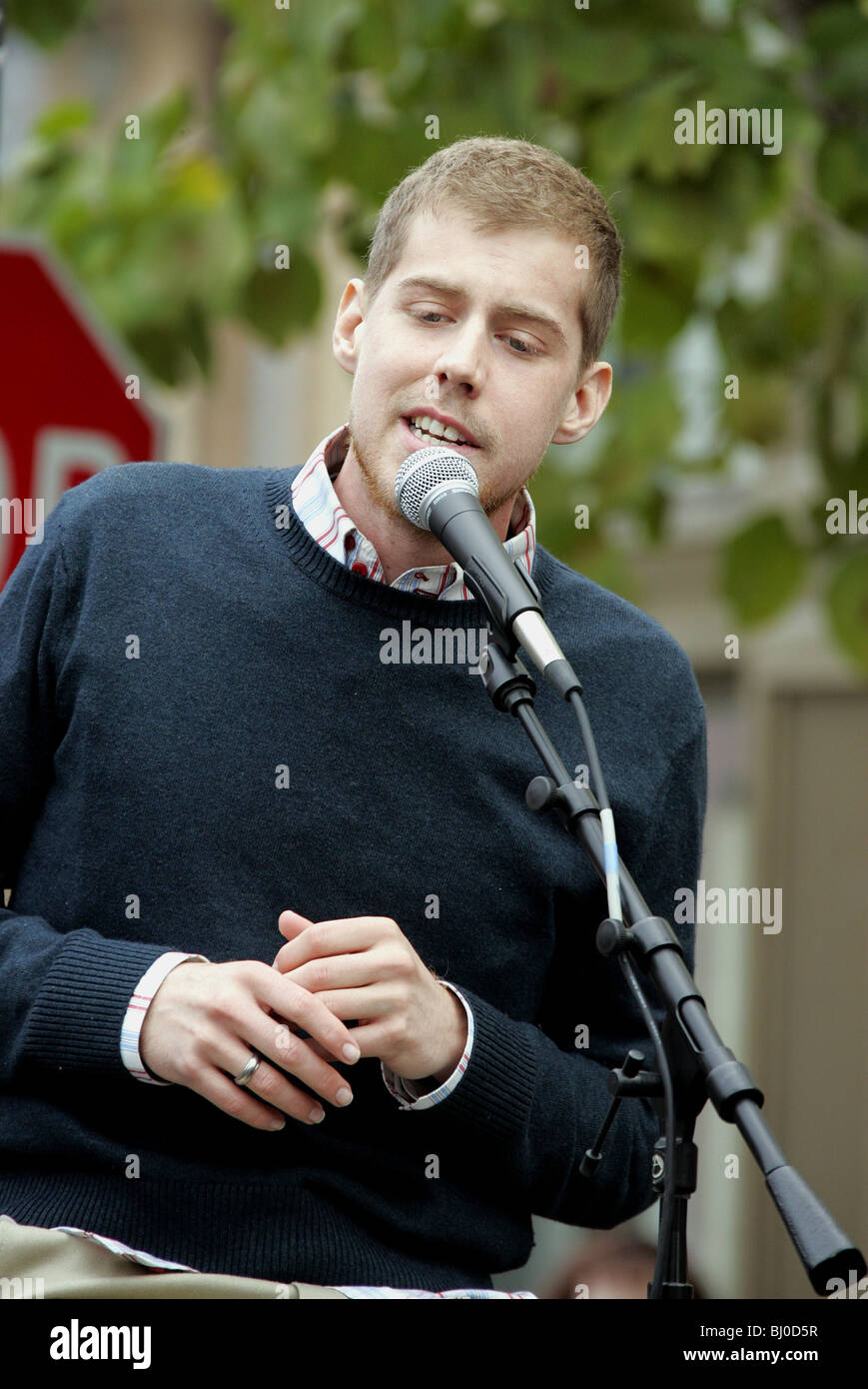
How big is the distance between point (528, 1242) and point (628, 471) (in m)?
2.21

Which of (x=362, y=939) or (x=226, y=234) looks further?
(x=226, y=234)

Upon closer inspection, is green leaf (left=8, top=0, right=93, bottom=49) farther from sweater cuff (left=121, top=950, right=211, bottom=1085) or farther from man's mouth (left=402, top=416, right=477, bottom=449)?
sweater cuff (left=121, top=950, right=211, bottom=1085)

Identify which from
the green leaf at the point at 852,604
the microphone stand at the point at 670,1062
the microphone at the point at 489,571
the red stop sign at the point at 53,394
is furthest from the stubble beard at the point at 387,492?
the green leaf at the point at 852,604

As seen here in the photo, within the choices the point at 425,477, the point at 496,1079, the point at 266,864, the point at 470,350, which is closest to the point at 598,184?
the point at 470,350

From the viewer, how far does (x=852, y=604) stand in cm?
353

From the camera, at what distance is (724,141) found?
122 inches

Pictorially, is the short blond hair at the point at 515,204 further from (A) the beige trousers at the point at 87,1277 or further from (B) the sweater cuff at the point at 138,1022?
(A) the beige trousers at the point at 87,1277

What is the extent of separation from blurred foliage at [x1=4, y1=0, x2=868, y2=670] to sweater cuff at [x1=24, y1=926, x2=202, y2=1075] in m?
1.82

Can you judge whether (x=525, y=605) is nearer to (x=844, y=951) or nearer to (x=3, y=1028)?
(x=3, y=1028)

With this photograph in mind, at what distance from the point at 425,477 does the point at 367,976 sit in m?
0.47

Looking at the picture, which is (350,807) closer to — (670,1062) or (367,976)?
(367,976)

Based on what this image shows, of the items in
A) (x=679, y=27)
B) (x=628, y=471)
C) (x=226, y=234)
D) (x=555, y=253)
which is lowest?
(x=555, y=253)

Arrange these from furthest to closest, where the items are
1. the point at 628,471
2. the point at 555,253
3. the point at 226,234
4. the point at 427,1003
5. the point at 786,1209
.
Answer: the point at 628,471 → the point at 226,234 → the point at 555,253 → the point at 427,1003 → the point at 786,1209
